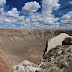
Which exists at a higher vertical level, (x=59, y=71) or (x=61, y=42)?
(x=61, y=42)

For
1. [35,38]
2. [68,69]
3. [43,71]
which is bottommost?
[35,38]

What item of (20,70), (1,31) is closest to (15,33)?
(1,31)

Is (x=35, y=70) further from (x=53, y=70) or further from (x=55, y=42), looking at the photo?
(x=55, y=42)

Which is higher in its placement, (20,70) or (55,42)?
(55,42)

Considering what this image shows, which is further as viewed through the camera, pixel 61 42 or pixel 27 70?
pixel 61 42

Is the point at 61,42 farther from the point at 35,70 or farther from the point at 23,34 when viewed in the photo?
the point at 23,34

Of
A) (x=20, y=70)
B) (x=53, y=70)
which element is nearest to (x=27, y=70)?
(x=20, y=70)

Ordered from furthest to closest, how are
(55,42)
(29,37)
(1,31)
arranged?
1. (29,37)
2. (1,31)
3. (55,42)

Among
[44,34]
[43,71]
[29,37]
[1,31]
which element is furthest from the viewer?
[44,34]

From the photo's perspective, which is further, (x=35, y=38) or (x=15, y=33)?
(x=35, y=38)
